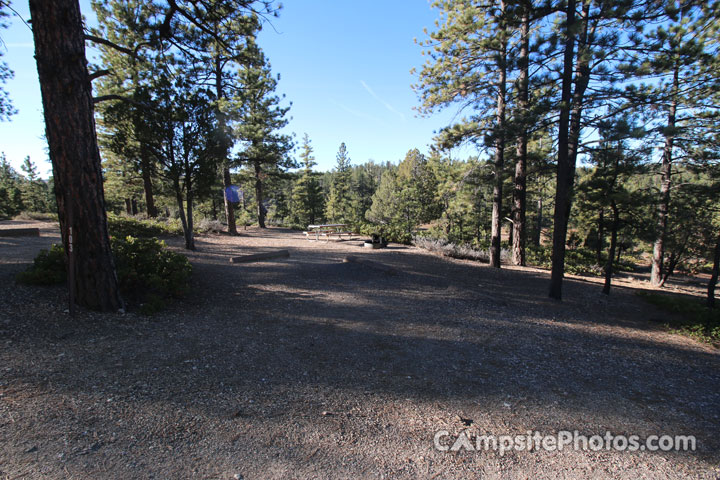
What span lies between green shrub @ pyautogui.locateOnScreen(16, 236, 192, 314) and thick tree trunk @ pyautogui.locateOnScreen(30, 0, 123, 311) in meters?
0.56

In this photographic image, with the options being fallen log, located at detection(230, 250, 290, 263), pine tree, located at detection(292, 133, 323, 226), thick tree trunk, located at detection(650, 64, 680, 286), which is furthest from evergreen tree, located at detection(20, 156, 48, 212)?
thick tree trunk, located at detection(650, 64, 680, 286)

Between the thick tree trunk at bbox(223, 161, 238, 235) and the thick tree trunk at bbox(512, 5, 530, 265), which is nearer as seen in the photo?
the thick tree trunk at bbox(512, 5, 530, 265)

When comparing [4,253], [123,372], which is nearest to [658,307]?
[123,372]

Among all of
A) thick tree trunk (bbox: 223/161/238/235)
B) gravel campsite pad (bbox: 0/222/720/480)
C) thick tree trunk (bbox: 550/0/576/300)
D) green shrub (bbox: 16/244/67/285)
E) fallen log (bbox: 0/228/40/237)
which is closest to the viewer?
gravel campsite pad (bbox: 0/222/720/480)

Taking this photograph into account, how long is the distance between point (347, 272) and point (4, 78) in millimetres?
10136

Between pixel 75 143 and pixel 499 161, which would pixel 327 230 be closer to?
pixel 499 161

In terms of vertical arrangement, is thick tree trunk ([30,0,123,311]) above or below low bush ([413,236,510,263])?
above

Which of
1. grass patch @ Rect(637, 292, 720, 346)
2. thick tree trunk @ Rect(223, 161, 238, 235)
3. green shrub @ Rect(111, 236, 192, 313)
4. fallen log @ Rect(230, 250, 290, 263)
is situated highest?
thick tree trunk @ Rect(223, 161, 238, 235)

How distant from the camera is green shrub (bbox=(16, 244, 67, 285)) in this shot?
530 centimetres

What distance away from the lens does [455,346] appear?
191 inches

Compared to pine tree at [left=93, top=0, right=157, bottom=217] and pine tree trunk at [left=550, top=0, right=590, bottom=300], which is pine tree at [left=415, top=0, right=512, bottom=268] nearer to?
pine tree trunk at [left=550, top=0, right=590, bottom=300]

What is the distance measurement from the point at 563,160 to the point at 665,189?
25.7 feet

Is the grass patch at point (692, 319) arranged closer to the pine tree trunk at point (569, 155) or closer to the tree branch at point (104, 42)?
the pine tree trunk at point (569, 155)

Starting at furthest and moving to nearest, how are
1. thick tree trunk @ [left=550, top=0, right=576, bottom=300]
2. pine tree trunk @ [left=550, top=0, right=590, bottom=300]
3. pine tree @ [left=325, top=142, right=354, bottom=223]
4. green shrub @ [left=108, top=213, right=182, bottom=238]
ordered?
pine tree @ [left=325, top=142, right=354, bottom=223]
green shrub @ [left=108, top=213, right=182, bottom=238]
pine tree trunk @ [left=550, top=0, right=590, bottom=300]
thick tree trunk @ [left=550, top=0, right=576, bottom=300]
